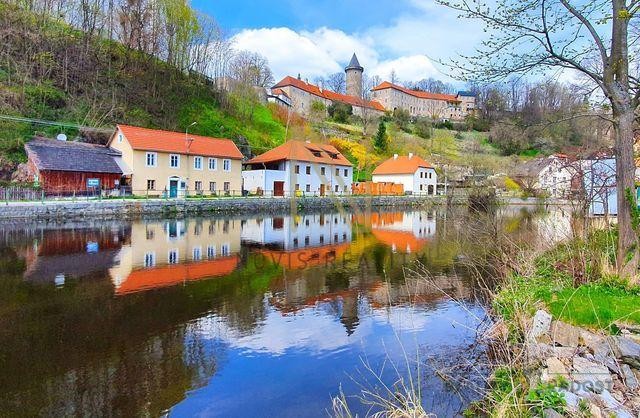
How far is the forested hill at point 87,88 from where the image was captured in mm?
39531

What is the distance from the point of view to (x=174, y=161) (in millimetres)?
41750

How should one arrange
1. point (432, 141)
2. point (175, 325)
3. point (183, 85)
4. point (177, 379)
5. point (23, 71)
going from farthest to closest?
point (432, 141)
point (183, 85)
point (23, 71)
point (175, 325)
point (177, 379)

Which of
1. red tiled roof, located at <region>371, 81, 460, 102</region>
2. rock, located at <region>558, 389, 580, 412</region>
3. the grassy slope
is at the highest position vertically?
red tiled roof, located at <region>371, 81, 460, 102</region>

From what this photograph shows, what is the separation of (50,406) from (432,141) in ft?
281

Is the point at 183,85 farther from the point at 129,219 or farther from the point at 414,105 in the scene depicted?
the point at 414,105

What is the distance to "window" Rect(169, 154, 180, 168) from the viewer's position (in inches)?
1630

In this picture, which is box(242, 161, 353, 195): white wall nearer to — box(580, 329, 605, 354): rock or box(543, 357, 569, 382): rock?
box(580, 329, 605, 354): rock

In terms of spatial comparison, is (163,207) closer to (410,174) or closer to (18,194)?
(18,194)

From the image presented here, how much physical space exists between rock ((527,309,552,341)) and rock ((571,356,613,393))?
36.3 inches

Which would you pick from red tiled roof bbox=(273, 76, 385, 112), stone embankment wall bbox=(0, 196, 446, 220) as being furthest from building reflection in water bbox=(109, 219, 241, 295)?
red tiled roof bbox=(273, 76, 385, 112)

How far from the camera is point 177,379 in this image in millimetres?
7082

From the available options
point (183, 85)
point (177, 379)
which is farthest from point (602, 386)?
point (183, 85)

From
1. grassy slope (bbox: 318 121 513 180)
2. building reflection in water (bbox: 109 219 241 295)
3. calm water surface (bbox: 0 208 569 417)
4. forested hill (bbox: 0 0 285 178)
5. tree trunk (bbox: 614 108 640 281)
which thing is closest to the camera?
calm water surface (bbox: 0 208 569 417)

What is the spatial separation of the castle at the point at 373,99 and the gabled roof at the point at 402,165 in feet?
81.0
